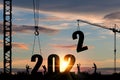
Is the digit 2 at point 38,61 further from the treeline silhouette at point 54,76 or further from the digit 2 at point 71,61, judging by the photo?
the digit 2 at point 71,61

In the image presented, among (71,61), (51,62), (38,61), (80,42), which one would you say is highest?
(80,42)

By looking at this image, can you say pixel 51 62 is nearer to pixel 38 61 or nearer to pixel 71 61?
pixel 38 61

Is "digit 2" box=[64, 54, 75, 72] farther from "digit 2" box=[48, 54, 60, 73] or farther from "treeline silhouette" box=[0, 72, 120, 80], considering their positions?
"digit 2" box=[48, 54, 60, 73]

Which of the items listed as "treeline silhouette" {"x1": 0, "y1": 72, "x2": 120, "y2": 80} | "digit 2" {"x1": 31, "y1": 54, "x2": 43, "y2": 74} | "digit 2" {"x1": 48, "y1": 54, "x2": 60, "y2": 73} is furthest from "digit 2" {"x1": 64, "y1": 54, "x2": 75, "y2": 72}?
"digit 2" {"x1": 31, "y1": 54, "x2": 43, "y2": 74}

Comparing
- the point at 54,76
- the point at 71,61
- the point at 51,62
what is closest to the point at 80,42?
the point at 71,61

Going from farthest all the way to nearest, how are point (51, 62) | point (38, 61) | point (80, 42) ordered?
point (51, 62) → point (38, 61) → point (80, 42)

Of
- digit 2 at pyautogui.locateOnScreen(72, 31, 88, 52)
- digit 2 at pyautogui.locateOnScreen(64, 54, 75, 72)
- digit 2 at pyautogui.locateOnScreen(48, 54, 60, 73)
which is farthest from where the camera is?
digit 2 at pyautogui.locateOnScreen(48, 54, 60, 73)

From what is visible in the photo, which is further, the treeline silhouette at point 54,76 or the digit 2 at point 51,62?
the treeline silhouette at point 54,76

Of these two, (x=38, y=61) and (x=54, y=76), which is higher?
(x=38, y=61)

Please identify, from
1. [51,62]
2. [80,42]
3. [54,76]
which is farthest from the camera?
[54,76]

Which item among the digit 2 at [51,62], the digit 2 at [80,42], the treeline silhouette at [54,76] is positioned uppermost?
the digit 2 at [80,42]

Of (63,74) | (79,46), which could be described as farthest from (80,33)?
(63,74)

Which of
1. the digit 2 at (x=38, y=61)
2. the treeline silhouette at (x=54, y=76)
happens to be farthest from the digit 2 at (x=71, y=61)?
the digit 2 at (x=38, y=61)

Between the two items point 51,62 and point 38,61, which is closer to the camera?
point 38,61
